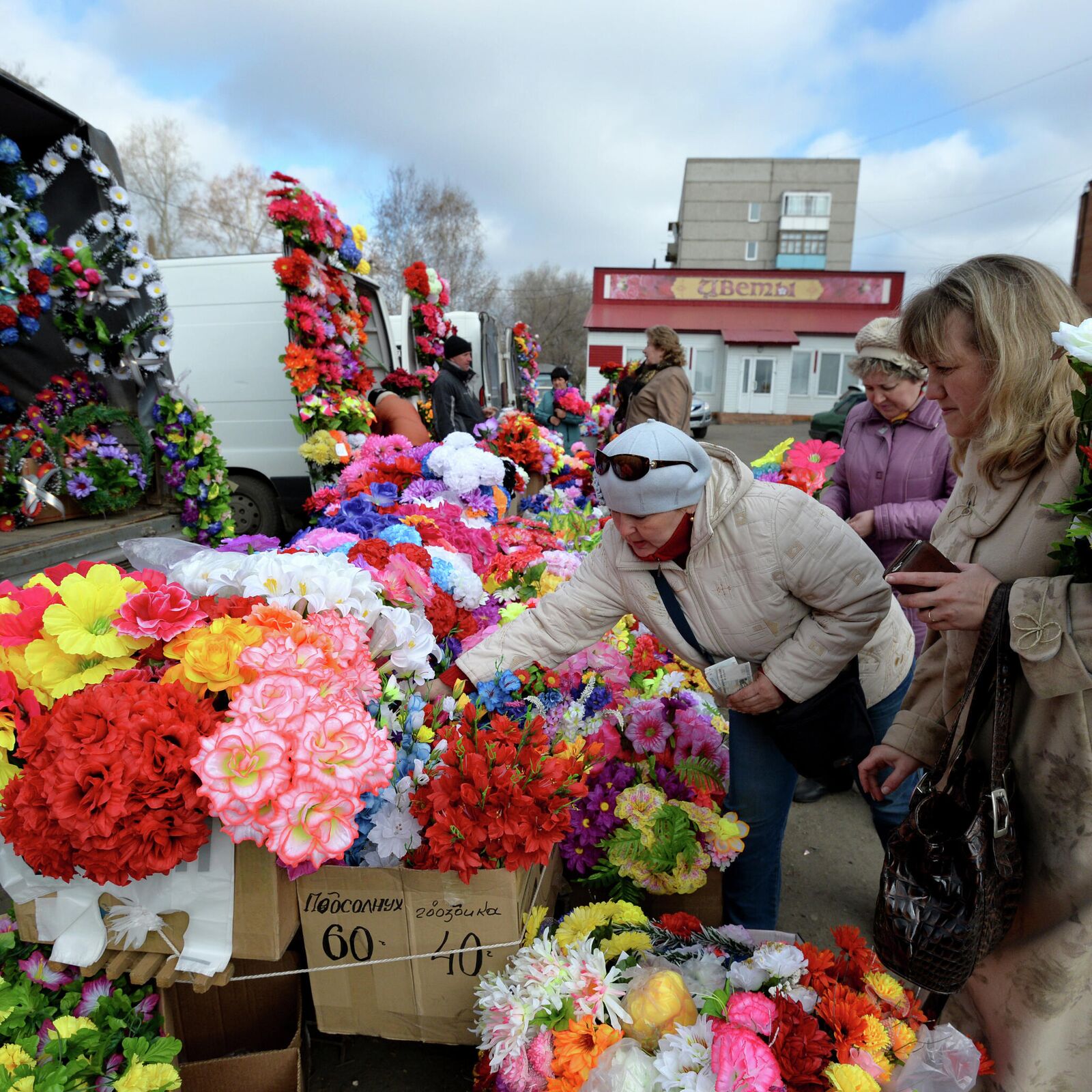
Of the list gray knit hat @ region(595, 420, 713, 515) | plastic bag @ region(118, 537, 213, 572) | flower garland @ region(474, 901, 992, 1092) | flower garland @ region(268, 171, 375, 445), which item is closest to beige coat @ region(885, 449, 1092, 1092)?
flower garland @ region(474, 901, 992, 1092)

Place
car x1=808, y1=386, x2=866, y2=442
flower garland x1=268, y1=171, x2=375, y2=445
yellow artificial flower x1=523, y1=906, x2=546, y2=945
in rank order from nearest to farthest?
yellow artificial flower x1=523, y1=906, x2=546, y2=945 < flower garland x1=268, y1=171, x2=375, y2=445 < car x1=808, y1=386, x2=866, y2=442

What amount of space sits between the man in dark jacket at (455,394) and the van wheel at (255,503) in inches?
62.5

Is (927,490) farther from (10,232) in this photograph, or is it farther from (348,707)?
(10,232)

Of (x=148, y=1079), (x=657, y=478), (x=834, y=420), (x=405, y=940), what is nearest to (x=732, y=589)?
(x=657, y=478)

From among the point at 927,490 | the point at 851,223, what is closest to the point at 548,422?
the point at 927,490

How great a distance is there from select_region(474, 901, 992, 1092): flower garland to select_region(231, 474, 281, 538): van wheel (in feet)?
17.0

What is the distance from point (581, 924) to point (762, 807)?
2.12 feet

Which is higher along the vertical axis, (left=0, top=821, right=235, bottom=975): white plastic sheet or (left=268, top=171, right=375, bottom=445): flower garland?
(left=268, top=171, right=375, bottom=445): flower garland

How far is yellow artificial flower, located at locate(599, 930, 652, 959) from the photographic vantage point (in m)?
1.48

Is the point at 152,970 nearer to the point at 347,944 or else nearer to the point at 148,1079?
the point at 148,1079

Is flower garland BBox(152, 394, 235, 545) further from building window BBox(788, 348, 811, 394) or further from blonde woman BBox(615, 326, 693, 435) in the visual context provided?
building window BBox(788, 348, 811, 394)

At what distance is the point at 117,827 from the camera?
3.60 ft

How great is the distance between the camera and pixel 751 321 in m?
24.7

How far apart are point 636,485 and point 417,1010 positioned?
3.94 ft
